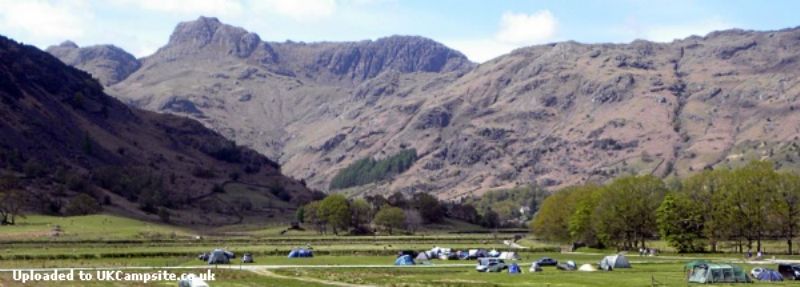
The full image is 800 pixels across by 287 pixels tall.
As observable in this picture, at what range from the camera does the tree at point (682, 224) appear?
14838cm

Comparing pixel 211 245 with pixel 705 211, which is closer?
pixel 705 211

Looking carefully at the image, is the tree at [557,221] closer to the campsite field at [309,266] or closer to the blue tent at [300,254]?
the campsite field at [309,266]

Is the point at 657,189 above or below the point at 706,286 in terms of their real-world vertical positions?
above

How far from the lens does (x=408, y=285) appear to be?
7856 centimetres

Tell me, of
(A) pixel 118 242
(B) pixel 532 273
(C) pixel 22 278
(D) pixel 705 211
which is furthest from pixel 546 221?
(C) pixel 22 278

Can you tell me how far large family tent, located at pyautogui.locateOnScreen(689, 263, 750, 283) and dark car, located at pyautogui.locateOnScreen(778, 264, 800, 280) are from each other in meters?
7.90

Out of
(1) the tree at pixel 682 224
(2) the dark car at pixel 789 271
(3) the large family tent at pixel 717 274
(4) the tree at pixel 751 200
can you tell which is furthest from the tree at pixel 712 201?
(3) the large family tent at pixel 717 274

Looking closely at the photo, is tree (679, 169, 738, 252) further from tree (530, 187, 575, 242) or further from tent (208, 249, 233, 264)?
tent (208, 249, 233, 264)

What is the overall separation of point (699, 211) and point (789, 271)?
6043 cm

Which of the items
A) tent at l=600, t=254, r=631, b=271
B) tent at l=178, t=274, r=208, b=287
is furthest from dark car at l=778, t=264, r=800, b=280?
tent at l=178, t=274, r=208, b=287

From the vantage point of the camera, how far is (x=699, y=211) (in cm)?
15025

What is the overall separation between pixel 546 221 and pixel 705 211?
48223 mm

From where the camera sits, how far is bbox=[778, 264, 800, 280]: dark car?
89.8 metres

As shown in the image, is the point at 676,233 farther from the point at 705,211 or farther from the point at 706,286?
the point at 706,286
